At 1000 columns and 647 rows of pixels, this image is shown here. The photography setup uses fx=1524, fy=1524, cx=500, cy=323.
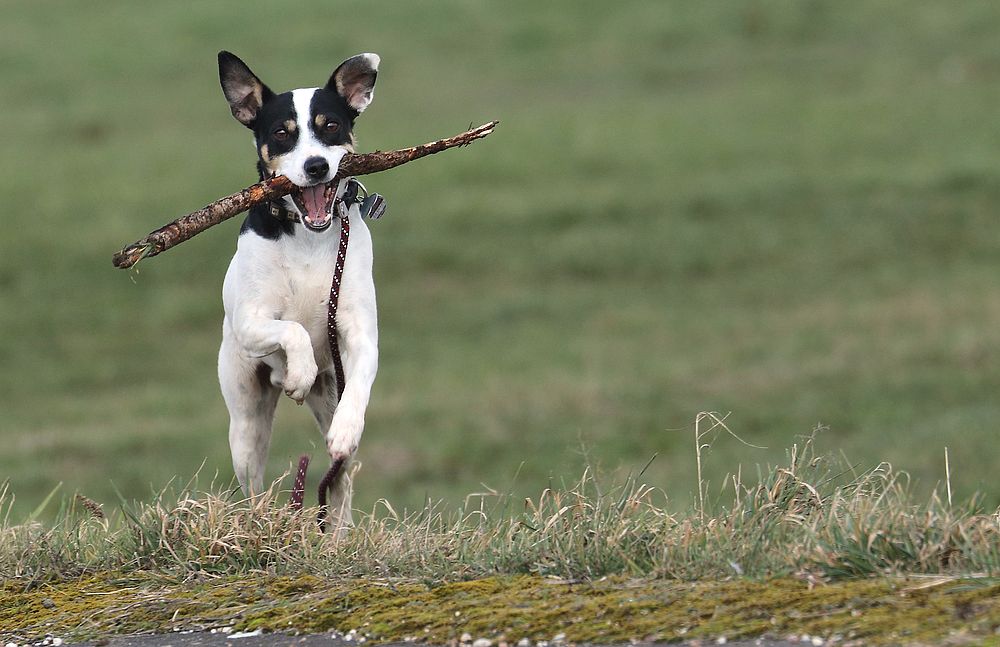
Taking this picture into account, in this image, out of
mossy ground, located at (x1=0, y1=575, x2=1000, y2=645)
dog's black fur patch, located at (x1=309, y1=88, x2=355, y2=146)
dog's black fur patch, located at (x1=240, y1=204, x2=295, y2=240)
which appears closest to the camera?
mossy ground, located at (x1=0, y1=575, x2=1000, y2=645)

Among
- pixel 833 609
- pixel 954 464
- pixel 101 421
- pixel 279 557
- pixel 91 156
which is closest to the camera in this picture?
pixel 833 609

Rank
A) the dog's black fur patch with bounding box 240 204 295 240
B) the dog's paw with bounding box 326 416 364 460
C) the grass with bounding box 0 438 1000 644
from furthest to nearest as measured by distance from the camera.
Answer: the dog's black fur patch with bounding box 240 204 295 240 → the dog's paw with bounding box 326 416 364 460 → the grass with bounding box 0 438 1000 644

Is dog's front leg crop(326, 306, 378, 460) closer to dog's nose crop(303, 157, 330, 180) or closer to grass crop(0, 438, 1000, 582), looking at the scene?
grass crop(0, 438, 1000, 582)

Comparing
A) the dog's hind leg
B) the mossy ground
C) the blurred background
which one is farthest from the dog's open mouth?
the blurred background

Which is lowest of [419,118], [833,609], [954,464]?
[954,464]

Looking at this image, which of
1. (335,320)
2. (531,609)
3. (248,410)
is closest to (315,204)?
(335,320)

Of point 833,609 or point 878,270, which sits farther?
A: point 878,270

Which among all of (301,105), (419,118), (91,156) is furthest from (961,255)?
(301,105)

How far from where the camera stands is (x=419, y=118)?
34.6 metres

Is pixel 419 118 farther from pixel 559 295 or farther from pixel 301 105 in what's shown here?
pixel 301 105

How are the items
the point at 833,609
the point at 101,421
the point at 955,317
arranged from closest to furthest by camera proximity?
the point at 833,609 < the point at 101,421 < the point at 955,317

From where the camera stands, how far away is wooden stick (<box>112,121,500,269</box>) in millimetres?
5914

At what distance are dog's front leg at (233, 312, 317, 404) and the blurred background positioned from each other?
11920 mm

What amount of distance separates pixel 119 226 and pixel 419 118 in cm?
811
